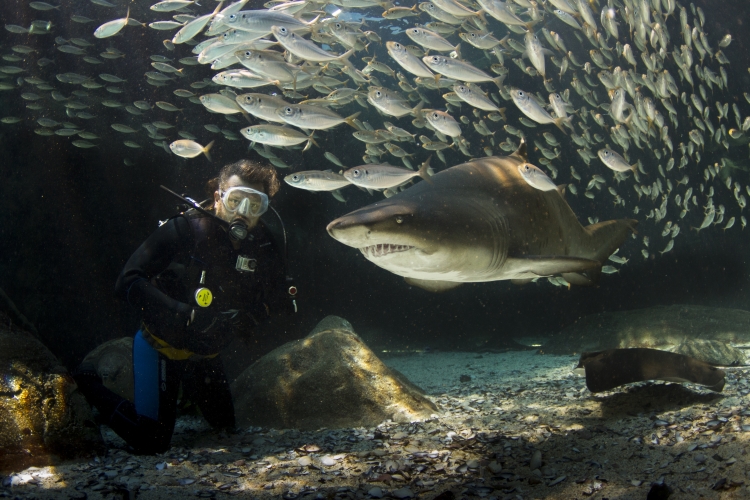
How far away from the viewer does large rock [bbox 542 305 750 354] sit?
9.85 metres

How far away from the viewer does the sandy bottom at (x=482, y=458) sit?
2230mm

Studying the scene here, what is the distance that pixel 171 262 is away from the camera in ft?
14.1

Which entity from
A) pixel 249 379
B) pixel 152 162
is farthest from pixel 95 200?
pixel 249 379

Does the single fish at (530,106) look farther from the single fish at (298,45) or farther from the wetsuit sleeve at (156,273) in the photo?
the wetsuit sleeve at (156,273)

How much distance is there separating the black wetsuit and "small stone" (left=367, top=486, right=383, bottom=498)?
7.13 feet

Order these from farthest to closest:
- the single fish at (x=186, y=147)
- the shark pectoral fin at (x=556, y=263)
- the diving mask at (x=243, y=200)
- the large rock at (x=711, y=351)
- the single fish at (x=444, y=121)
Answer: the large rock at (x=711, y=351)
the single fish at (x=186, y=147)
the single fish at (x=444, y=121)
the diving mask at (x=243, y=200)
the shark pectoral fin at (x=556, y=263)

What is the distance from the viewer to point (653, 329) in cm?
1022

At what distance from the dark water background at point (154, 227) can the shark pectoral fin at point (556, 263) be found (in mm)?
9192

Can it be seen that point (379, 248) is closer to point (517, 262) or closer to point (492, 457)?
point (517, 262)

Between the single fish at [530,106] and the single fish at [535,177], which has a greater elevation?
the single fish at [530,106]

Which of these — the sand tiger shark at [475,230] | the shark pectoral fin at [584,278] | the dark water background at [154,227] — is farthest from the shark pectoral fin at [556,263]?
the dark water background at [154,227]

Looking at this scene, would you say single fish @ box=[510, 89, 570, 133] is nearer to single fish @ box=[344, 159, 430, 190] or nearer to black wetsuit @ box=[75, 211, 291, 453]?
single fish @ box=[344, 159, 430, 190]

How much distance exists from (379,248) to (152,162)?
10.3m

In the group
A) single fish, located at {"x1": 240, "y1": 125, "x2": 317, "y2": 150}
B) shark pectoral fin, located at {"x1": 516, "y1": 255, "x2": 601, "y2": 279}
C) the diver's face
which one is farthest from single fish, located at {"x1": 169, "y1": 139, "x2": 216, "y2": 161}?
shark pectoral fin, located at {"x1": 516, "y1": 255, "x2": 601, "y2": 279}
